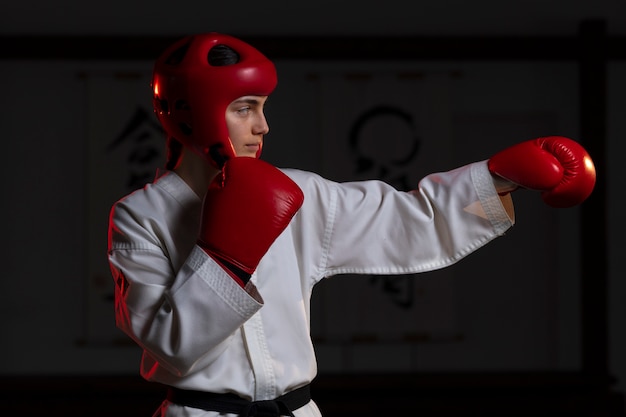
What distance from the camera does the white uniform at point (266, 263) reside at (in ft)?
5.09

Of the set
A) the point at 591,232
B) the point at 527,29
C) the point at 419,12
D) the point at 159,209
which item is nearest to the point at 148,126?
the point at 419,12

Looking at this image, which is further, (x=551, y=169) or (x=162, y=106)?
(x=162, y=106)

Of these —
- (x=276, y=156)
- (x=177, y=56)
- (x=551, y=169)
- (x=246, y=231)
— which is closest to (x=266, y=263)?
(x=246, y=231)

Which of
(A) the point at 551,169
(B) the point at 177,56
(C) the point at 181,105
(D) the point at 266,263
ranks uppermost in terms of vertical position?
(B) the point at 177,56

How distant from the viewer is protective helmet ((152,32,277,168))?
5.55 ft

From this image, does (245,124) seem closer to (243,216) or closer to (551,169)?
(243,216)

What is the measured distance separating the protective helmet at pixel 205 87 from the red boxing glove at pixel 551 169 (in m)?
0.52

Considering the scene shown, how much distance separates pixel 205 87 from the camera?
66.5 inches

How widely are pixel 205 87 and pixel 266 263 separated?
38 cm

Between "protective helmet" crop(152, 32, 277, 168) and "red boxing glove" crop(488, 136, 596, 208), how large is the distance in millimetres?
522

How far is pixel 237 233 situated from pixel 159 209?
251mm

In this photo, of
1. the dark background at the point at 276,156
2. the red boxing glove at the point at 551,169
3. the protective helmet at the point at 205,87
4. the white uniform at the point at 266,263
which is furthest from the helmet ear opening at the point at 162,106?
the dark background at the point at 276,156

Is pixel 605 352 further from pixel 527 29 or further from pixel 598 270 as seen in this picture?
pixel 527 29

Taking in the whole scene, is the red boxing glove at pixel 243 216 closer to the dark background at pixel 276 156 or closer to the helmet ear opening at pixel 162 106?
the helmet ear opening at pixel 162 106
